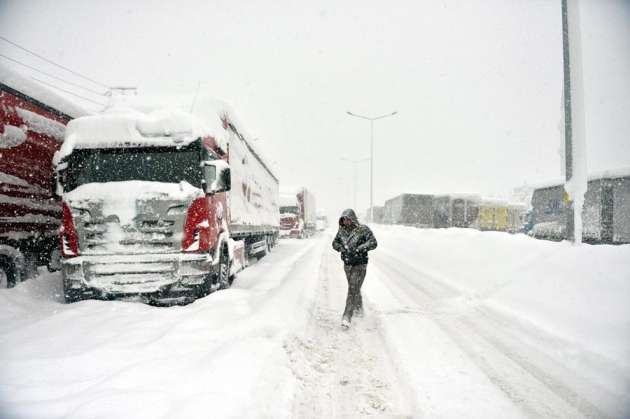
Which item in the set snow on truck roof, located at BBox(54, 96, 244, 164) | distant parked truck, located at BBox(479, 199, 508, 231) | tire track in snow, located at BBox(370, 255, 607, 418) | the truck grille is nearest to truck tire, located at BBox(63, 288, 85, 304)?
the truck grille

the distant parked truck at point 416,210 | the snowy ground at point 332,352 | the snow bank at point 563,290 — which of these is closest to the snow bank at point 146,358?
the snowy ground at point 332,352

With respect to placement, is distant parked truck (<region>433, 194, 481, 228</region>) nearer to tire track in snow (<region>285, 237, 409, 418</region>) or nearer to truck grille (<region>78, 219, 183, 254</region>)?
tire track in snow (<region>285, 237, 409, 418</region>)

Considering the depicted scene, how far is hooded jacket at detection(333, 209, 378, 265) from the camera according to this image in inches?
235

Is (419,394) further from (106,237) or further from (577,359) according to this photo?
(106,237)

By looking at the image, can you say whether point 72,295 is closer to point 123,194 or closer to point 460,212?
point 123,194

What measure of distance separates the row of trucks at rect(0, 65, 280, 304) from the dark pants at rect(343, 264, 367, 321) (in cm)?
243

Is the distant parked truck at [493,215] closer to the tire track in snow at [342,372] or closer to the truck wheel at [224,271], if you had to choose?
the truck wheel at [224,271]

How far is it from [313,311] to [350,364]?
7.71ft

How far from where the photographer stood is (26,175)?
7.10 meters

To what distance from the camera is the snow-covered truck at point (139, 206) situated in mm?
6133

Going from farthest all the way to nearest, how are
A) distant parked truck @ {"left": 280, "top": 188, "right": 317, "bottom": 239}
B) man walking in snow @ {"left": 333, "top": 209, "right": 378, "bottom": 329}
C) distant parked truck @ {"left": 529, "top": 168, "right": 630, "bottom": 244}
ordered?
distant parked truck @ {"left": 280, "top": 188, "right": 317, "bottom": 239} → distant parked truck @ {"left": 529, "top": 168, "right": 630, "bottom": 244} → man walking in snow @ {"left": 333, "top": 209, "right": 378, "bottom": 329}

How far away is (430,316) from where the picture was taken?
6270mm

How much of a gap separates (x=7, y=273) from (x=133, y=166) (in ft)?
9.77

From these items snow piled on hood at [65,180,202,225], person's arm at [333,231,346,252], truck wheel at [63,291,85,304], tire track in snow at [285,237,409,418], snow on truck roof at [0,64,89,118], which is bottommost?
tire track in snow at [285,237,409,418]
